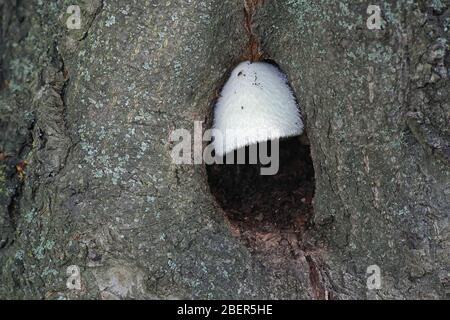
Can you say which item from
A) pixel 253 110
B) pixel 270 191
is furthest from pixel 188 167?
pixel 270 191

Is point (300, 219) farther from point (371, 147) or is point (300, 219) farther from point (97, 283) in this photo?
point (97, 283)

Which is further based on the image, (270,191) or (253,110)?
(270,191)

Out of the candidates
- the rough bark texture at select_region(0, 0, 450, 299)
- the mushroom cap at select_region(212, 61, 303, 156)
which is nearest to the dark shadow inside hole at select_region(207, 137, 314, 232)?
the rough bark texture at select_region(0, 0, 450, 299)

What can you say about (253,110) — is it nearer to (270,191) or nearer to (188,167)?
(188,167)

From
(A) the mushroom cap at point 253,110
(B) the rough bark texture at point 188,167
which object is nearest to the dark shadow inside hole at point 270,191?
(B) the rough bark texture at point 188,167

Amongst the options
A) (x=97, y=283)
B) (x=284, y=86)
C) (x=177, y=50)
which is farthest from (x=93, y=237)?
(x=284, y=86)

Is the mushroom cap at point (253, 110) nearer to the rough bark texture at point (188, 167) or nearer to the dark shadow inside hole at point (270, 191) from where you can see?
the rough bark texture at point (188, 167)
